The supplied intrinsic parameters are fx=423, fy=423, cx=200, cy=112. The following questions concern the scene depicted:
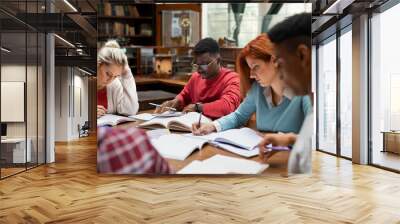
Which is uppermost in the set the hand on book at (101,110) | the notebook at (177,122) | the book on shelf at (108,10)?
the book on shelf at (108,10)

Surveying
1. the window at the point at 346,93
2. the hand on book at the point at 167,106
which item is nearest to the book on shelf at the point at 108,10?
the hand on book at the point at 167,106

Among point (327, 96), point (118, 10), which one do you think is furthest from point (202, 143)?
point (327, 96)

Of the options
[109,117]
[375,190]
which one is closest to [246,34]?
[109,117]

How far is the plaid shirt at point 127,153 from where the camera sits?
372 centimetres

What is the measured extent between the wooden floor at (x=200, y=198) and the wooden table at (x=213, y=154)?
0.39 ft

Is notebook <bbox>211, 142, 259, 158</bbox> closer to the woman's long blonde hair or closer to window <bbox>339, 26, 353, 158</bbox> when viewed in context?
the woman's long blonde hair

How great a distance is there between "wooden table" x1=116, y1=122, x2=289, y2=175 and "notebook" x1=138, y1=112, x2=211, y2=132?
14 centimetres

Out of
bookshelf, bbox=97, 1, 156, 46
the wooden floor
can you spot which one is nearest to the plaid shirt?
the wooden floor

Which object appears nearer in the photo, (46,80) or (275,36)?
(275,36)

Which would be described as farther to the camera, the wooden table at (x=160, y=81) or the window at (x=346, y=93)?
the window at (x=346, y=93)

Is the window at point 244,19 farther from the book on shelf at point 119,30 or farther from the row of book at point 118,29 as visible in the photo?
the book on shelf at point 119,30

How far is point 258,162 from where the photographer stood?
12.0 feet

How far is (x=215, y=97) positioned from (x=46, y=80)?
18.1 ft

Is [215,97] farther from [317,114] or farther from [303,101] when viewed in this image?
[317,114]
